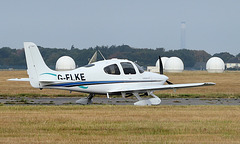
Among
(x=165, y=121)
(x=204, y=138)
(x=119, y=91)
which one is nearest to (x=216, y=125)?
(x=165, y=121)

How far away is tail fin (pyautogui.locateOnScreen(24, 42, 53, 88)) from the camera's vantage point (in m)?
22.1

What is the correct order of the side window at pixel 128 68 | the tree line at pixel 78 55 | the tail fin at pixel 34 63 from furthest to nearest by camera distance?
the tree line at pixel 78 55 < the side window at pixel 128 68 < the tail fin at pixel 34 63

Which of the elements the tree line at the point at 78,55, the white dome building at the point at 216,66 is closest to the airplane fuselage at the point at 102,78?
the white dome building at the point at 216,66

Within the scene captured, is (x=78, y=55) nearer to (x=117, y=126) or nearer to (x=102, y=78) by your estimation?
(x=102, y=78)

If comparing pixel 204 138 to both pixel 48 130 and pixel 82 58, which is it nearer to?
pixel 48 130

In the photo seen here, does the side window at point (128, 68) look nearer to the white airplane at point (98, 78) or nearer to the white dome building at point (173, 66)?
the white airplane at point (98, 78)

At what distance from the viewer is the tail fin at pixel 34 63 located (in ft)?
72.4

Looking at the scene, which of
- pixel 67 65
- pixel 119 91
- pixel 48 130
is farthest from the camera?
pixel 67 65

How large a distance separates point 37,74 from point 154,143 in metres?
11.6

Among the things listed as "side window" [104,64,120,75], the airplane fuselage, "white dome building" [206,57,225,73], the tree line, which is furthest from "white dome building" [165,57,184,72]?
"side window" [104,64,120,75]

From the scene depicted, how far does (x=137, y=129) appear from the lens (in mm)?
14562

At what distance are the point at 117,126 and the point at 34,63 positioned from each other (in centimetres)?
824

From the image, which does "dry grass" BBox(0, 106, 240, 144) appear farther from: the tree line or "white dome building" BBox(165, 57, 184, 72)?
the tree line

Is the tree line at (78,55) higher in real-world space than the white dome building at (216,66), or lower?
higher
